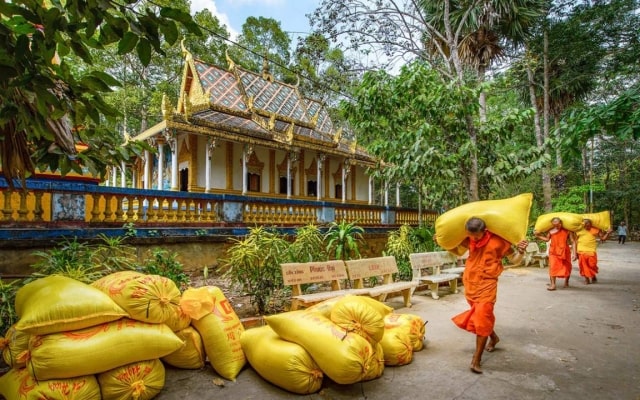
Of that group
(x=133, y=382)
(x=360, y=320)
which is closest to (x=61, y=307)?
(x=133, y=382)

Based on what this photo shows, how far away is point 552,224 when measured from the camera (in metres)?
7.73

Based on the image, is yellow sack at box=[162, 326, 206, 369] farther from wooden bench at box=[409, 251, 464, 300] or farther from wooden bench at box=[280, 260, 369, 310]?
wooden bench at box=[409, 251, 464, 300]

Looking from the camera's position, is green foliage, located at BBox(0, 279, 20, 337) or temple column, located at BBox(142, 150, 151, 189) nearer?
green foliage, located at BBox(0, 279, 20, 337)

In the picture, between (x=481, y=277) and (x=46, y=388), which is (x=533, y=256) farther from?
(x=46, y=388)

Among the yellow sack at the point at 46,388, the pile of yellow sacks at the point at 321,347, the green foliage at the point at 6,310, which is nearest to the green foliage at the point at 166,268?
the green foliage at the point at 6,310

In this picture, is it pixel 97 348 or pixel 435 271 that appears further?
pixel 435 271

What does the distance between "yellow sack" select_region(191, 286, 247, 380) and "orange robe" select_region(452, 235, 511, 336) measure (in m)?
2.11

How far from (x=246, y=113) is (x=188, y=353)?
12065mm

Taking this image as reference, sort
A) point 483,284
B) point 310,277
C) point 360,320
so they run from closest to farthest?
point 360,320 < point 483,284 < point 310,277

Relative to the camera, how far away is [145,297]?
2.80m

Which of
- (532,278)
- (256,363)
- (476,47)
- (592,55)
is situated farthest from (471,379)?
(592,55)

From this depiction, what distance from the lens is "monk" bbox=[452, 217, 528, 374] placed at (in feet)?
11.1

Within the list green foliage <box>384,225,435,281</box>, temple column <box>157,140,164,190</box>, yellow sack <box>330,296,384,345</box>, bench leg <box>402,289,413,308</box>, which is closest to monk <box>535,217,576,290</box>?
green foliage <box>384,225,435,281</box>

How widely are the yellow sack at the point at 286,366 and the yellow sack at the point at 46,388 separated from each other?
1.15 metres
